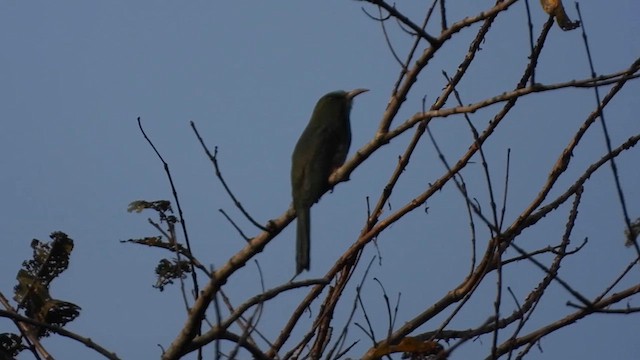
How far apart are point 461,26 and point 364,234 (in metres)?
1.40

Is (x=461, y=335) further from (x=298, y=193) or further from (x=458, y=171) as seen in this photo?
(x=298, y=193)

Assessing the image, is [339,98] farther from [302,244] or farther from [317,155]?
[302,244]

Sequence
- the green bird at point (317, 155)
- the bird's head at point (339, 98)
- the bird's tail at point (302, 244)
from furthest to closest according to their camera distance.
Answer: the bird's head at point (339, 98) < the green bird at point (317, 155) < the bird's tail at point (302, 244)

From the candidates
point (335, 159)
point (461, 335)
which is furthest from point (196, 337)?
point (335, 159)

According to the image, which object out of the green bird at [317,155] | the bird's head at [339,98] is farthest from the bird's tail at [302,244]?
the bird's head at [339,98]

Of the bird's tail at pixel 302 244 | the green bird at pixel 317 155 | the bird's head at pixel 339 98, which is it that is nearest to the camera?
the bird's tail at pixel 302 244

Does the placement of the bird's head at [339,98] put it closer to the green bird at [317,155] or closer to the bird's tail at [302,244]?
the green bird at [317,155]

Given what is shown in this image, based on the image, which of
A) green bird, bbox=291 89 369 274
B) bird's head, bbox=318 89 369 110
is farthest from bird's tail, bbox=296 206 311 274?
bird's head, bbox=318 89 369 110

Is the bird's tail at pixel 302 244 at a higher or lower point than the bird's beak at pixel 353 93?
lower

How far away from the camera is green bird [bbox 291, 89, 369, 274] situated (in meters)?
5.00

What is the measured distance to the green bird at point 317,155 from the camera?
5.00m

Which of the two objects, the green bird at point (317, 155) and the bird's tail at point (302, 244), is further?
the green bird at point (317, 155)

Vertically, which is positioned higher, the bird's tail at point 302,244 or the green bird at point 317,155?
the green bird at point 317,155

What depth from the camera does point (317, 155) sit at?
5.86 meters
